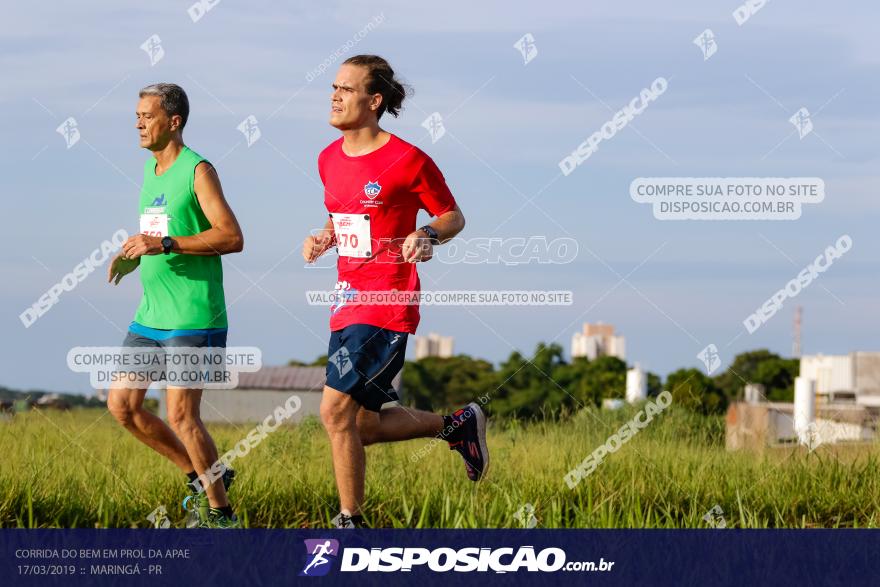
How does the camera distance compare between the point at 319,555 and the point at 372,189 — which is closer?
the point at 319,555

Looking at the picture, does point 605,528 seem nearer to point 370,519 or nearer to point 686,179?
point 370,519

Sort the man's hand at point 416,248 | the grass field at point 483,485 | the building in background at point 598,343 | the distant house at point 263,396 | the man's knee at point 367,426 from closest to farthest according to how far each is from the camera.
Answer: the man's hand at point 416,248
the man's knee at point 367,426
the grass field at point 483,485
the distant house at point 263,396
the building in background at point 598,343

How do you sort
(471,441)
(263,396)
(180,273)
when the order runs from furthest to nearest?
(263,396), (471,441), (180,273)

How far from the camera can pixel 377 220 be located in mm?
6469

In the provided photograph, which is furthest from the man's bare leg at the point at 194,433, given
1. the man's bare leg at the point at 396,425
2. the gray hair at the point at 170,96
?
the gray hair at the point at 170,96

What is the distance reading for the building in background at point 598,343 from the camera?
52875 millimetres

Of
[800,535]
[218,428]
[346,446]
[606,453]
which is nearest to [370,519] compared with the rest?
[346,446]

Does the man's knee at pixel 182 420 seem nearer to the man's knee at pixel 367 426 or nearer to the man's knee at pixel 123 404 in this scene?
the man's knee at pixel 123 404

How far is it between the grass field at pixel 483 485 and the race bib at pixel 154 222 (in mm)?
1622

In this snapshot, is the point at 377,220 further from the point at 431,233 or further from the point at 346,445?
the point at 346,445

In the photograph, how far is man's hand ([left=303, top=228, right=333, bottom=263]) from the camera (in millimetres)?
6648

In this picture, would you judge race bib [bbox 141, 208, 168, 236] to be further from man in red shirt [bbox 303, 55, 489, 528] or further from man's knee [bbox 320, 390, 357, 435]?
man's knee [bbox 320, 390, 357, 435]

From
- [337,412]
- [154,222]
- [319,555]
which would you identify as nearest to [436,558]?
[319,555]

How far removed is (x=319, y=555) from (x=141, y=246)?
6.18ft
